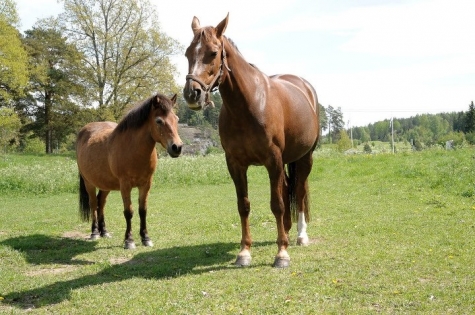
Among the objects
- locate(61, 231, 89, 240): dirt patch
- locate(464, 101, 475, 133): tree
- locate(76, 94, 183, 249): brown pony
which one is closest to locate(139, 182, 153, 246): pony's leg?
locate(76, 94, 183, 249): brown pony

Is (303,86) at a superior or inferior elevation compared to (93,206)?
superior

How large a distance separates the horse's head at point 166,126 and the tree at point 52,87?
31.8 meters

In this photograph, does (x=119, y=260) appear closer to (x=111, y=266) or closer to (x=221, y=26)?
(x=111, y=266)

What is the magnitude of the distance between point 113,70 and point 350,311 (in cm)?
3282

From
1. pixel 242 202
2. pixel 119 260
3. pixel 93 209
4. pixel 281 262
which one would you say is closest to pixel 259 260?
pixel 281 262

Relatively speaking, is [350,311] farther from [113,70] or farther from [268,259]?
[113,70]

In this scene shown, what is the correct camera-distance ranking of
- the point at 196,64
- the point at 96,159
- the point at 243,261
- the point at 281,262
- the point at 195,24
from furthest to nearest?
the point at 96,159, the point at 243,261, the point at 281,262, the point at 195,24, the point at 196,64

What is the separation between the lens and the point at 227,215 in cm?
984

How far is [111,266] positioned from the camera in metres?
5.63

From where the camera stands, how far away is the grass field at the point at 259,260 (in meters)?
3.90

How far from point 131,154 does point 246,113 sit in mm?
2661

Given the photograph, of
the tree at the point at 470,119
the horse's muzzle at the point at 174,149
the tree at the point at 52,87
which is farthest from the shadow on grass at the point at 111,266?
the tree at the point at 470,119

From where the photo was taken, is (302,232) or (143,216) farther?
(143,216)

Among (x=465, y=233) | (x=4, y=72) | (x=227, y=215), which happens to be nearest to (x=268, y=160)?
(x=465, y=233)
